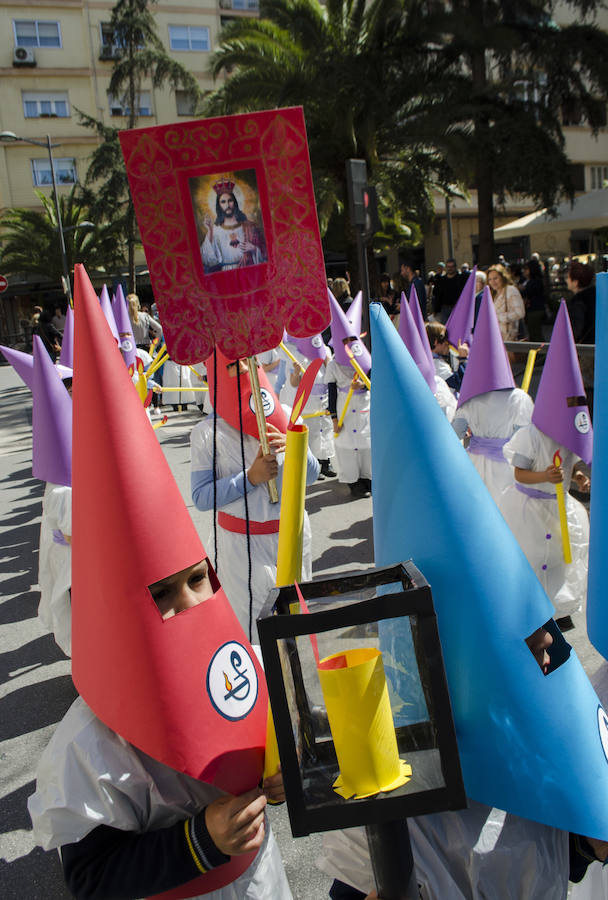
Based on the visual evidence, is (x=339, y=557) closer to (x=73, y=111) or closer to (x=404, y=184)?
(x=404, y=184)

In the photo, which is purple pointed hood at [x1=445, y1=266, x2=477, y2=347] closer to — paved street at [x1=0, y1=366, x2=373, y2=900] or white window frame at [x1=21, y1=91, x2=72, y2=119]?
paved street at [x1=0, y1=366, x2=373, y2=900]

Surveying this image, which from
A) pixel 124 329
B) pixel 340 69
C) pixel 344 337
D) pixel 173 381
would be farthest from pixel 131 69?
pixel 344 337

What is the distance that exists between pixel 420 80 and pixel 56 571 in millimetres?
16132

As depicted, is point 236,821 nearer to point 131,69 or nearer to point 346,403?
point 346,403

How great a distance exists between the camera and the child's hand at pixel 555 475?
3.82m

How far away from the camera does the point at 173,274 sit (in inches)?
77.7

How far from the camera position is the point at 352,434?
7.58 metres

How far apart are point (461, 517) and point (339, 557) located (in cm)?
451

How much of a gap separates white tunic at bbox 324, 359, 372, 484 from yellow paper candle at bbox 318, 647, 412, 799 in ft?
21.0

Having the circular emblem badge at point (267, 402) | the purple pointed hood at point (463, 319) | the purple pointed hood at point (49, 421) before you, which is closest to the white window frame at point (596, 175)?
the purple pointed hood at point (463, 319)

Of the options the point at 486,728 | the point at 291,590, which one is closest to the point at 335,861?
the point at 486,728

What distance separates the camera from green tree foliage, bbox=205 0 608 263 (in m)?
16.5

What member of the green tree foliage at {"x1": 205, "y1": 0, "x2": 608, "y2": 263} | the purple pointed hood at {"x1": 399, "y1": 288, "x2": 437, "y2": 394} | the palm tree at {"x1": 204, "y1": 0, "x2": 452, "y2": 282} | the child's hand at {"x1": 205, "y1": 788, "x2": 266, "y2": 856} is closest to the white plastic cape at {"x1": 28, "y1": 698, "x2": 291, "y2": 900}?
the child's hand at {"x1": 205, "y1": 788, "x2": 266, "y2": 856}

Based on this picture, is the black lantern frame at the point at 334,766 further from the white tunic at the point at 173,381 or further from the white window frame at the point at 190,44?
the white window frame at the point at 190,44
